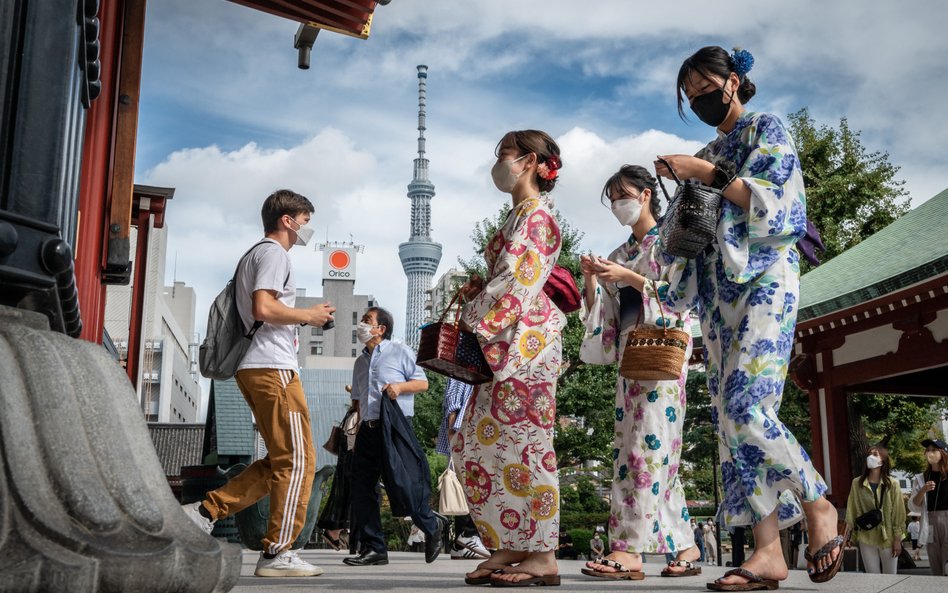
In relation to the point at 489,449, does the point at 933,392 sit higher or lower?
higher

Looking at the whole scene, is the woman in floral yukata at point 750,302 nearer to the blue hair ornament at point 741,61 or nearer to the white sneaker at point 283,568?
the blue hair ornament at point 741,61

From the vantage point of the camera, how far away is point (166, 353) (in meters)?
59.2

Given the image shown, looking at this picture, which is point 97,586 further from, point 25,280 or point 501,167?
point 501,167

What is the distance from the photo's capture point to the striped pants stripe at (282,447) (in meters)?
4.46

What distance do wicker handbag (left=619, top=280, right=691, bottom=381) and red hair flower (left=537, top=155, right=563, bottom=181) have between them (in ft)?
2.29

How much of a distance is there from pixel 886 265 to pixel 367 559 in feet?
25.5

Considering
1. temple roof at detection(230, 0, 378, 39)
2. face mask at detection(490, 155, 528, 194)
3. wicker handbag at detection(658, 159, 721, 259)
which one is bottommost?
wicker handbag at detection(658, 159, 721, 259)

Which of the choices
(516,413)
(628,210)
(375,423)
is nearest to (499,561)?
(516,413)

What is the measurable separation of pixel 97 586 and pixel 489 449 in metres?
2.76

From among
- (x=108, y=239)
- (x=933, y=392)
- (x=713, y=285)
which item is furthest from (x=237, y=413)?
(x=933, y=392)

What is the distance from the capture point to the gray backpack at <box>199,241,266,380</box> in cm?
457

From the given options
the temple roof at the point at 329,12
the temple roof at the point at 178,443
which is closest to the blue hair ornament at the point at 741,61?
the temple roof at the point at 329,12

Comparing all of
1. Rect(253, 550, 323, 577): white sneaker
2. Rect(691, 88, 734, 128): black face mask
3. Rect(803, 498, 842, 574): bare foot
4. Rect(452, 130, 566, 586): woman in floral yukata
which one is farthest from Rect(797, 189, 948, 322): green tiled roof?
Rect(253, 550, 323, 577): white sneaker

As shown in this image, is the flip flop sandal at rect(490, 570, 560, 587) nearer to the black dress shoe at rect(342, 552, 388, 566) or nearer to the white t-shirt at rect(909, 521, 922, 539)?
the black dress shoe at rect(342, 552, 388, 566)
